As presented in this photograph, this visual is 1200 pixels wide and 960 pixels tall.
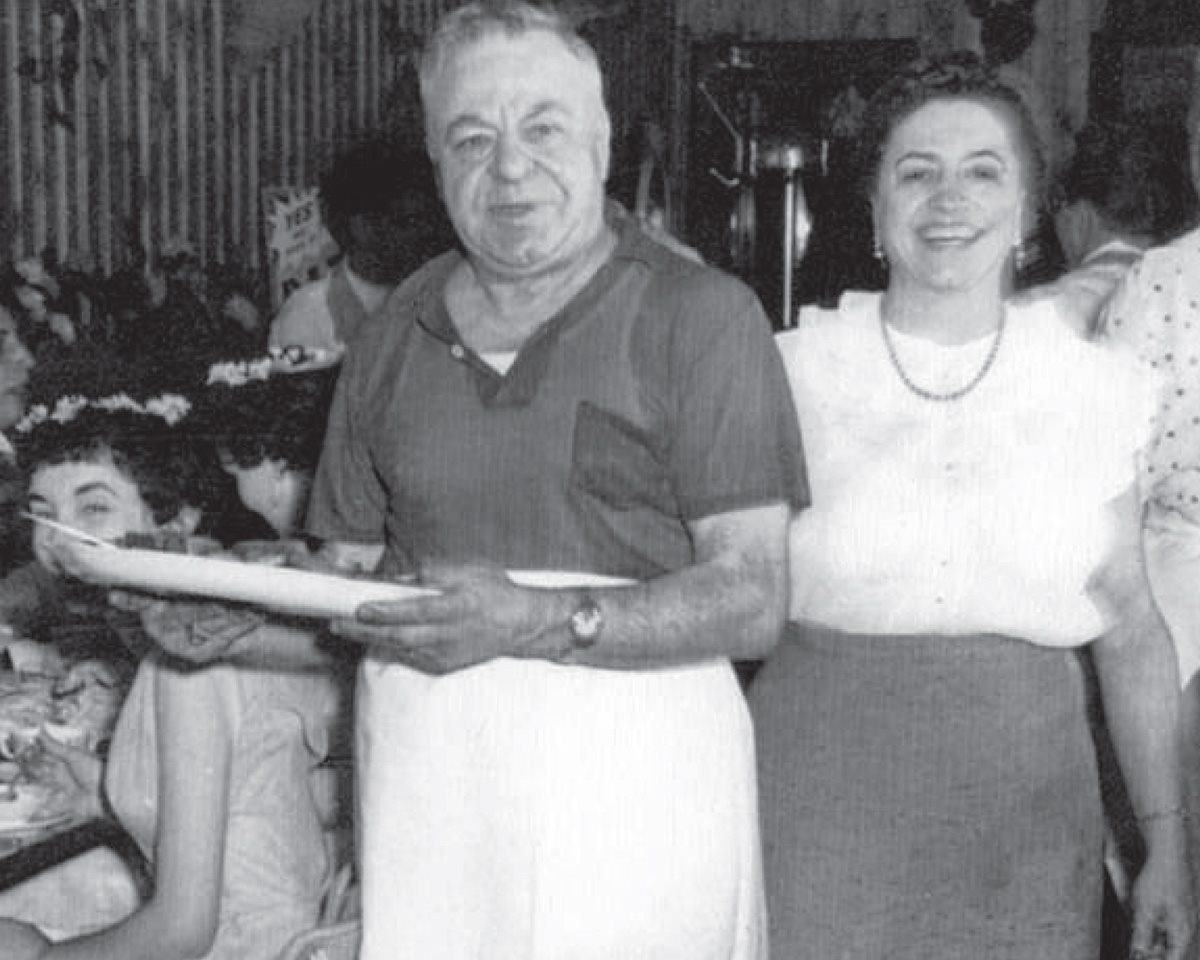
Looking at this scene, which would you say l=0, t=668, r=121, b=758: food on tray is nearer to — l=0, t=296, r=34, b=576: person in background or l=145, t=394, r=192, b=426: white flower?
l=0, t=296, r=34, b=576: person in background

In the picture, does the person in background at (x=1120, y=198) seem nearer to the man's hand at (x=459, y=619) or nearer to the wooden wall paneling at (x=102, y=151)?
the man's hand at (x=459, y=619)

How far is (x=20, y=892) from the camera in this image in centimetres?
257

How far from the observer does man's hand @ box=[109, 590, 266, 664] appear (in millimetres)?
1950

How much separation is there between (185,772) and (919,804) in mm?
806

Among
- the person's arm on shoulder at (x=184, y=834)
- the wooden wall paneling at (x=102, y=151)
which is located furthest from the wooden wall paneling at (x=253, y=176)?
the person's arm on shoulder at (x=184, y=834)

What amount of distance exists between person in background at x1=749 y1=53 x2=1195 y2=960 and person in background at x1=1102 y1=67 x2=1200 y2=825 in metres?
Answer: 0.21

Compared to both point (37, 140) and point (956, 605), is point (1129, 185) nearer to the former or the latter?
point (956, 605)

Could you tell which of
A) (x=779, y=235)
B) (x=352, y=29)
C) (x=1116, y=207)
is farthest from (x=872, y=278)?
(x=1116, y=207)

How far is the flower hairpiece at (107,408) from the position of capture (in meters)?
2.55

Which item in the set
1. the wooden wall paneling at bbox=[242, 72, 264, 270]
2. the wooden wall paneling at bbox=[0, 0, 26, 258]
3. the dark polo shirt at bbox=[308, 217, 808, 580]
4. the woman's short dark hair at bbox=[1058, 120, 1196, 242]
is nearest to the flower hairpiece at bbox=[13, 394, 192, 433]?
the dark polo shirt at bbox=[308, 217, 808, 580]

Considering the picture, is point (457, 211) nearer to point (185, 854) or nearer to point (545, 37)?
point (545, 37)

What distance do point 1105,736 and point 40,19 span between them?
12.9 ft

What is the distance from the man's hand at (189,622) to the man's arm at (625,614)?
213 millimetres

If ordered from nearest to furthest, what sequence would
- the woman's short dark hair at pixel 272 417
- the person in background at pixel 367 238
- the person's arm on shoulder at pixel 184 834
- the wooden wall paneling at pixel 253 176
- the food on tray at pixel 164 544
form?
the food on tray at pixel 164 544 → the person's arm on shoulder at pixel 184 834 → the woman's short dark hair at pixel 272 417 → the person in background at pixel 367 238 → the wooden wall paneling at pixel 253 176
